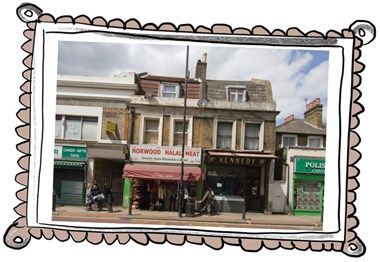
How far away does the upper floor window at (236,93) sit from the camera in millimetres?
6761

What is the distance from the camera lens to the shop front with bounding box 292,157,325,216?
15.3 ft

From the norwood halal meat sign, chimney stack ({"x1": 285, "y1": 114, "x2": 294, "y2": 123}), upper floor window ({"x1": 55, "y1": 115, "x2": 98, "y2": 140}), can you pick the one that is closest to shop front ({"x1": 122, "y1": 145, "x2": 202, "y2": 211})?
the norwood halal meat sign

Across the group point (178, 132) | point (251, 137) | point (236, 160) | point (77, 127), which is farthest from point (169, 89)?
point (236, 160)

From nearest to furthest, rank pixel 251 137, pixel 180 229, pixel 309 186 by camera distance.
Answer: pixel 180 229 < pixel 309 186 < pixel 251 137

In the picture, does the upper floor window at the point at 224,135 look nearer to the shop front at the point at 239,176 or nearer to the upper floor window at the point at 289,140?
the shop front at the point at 239,176

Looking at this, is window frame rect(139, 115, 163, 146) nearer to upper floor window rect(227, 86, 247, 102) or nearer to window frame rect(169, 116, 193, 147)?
→ window frame rect(169, 116, 193, 147)

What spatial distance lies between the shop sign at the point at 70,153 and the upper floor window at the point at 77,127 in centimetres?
19

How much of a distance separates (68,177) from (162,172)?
2445 millimetres

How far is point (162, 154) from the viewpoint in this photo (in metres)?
7.68

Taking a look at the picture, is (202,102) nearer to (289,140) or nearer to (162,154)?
(162,154)

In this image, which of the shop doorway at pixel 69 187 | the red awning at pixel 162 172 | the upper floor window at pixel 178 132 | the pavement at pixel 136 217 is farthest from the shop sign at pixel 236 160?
the shop doorway at pixel 69 187

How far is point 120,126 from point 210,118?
89.5 inches

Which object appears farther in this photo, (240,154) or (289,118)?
(240,154)

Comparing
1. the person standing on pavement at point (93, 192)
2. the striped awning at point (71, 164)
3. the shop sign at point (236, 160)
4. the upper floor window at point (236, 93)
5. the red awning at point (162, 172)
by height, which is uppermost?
the upper floor window at point (236, 93)
